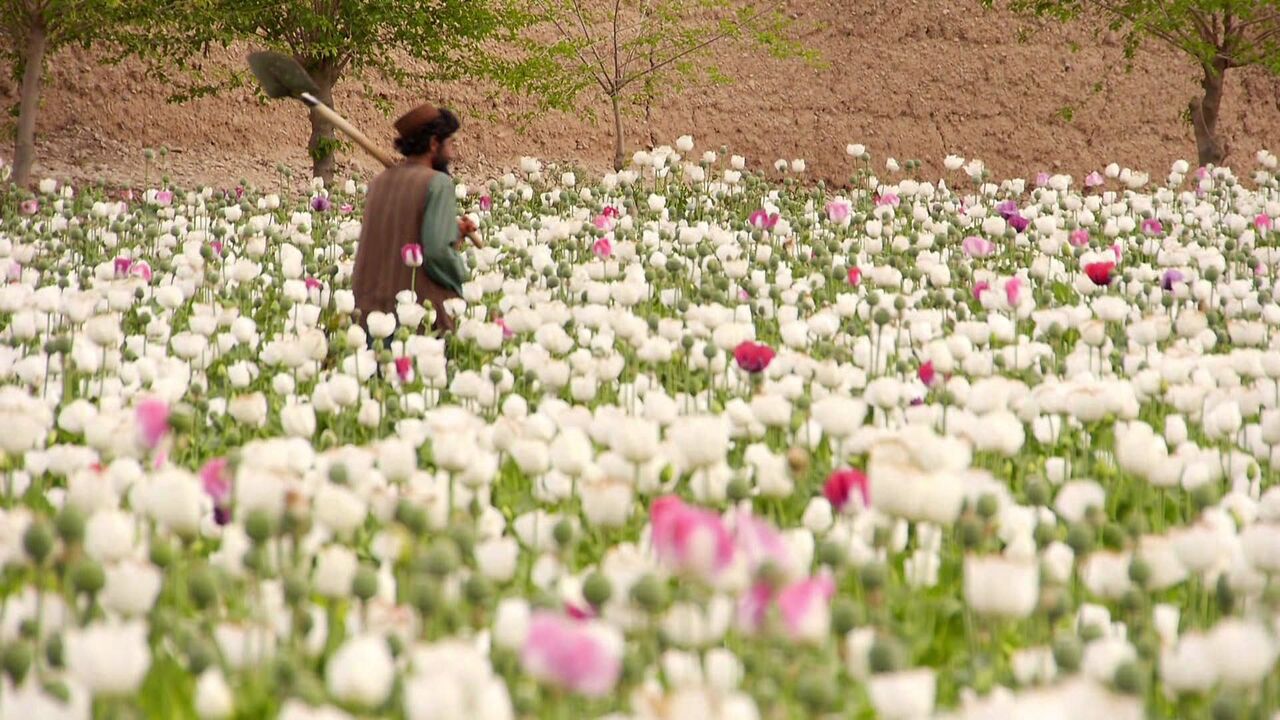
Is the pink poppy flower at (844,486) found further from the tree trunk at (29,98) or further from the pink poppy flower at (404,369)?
the tree trunk at (29,98)

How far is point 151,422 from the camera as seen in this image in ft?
7.74

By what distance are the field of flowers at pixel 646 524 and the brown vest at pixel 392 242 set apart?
13.6 inches

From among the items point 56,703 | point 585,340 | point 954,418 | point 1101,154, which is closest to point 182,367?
Result: point 585,340

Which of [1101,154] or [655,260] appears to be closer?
[655,260]

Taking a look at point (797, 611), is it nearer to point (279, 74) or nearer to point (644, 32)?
point (279, 74)

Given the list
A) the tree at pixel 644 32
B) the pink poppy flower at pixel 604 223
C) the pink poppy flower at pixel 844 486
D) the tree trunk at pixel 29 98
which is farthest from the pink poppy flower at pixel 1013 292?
the tree at pixel 644 32

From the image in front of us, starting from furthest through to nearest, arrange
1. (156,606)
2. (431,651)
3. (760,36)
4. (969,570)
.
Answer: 1. (760,36)
2. (156,606)
3. (969,570)
4. (431,651)

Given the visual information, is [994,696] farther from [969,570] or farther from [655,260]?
[655,260]

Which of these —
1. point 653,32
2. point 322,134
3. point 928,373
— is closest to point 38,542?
point 928,373

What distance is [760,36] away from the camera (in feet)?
39.9

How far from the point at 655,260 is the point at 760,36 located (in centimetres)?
674

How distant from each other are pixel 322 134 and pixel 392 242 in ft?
23.8

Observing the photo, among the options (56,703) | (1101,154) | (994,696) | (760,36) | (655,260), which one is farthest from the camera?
(1101,154)

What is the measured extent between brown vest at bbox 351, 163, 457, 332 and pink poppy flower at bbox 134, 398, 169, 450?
Result: 2.98 metres
